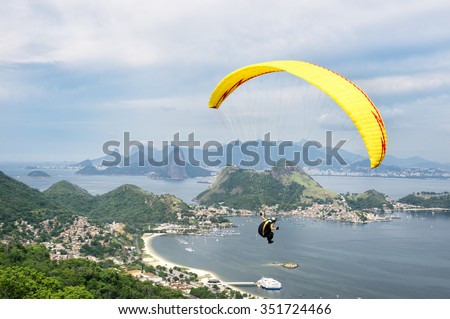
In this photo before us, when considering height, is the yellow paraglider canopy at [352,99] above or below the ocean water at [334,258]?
above

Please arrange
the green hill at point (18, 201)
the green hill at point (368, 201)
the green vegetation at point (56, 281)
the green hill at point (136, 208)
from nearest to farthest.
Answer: the green vegetation at point (56, 281)
the green hill at point (18, 201)
the green hill at point (136, 208)
the green hill at point (368, 201)

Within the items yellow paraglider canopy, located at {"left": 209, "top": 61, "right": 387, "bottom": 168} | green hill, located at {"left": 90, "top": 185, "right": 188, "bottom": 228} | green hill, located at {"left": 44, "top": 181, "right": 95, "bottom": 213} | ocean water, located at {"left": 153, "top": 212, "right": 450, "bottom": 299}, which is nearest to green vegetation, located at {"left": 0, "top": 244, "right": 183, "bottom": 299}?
yellow paraglider canopy, located at {"left": 209, "top": 61, "right": 387, "bottom": 168}

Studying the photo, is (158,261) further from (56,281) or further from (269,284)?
(56,281)

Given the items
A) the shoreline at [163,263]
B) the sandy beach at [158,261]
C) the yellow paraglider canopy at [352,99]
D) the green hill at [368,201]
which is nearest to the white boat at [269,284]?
the shoreline at [163,263]

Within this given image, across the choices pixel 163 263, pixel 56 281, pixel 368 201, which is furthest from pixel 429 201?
pixel 56 281

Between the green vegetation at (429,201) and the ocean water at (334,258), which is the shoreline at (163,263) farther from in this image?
the green vegetation at (429,201)

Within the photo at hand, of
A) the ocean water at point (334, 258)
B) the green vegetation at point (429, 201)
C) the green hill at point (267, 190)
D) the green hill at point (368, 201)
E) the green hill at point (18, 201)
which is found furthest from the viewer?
the green vegetation at point (429, 201)

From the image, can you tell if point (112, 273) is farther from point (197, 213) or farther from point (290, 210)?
point (290, 210)
